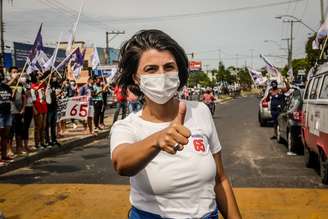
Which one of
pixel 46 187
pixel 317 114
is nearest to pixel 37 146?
pixel 46 187

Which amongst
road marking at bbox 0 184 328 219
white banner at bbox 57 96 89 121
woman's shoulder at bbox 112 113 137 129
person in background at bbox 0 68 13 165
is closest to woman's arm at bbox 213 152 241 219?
woman's shoulder at bbox 112 113 137 129

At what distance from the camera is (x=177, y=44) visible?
2.56 m

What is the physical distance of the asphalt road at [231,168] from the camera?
28.2ft

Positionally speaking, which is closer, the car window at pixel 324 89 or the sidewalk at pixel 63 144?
the car window at pixel 324 89

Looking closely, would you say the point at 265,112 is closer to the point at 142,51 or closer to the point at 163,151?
the point at 142,51

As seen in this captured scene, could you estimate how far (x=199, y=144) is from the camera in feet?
7.97

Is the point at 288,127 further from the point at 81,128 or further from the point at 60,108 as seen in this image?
the point at 81,128

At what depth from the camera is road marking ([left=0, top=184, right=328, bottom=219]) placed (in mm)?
6246

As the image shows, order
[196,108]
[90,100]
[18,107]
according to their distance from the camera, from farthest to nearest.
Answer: [90,100] < [18,107] < [196,108]

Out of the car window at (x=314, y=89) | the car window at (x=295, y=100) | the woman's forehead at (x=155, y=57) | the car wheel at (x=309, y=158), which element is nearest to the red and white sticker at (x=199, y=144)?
the woman's forehead at (x=155, y=57)

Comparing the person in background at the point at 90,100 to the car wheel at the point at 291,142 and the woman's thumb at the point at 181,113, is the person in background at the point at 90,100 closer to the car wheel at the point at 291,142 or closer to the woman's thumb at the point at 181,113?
the car wheel at the point at 291,142

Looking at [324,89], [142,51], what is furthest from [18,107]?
[142,51]

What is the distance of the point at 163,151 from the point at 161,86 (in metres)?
0.30

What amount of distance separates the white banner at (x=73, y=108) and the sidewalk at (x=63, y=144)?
24.4 inches
